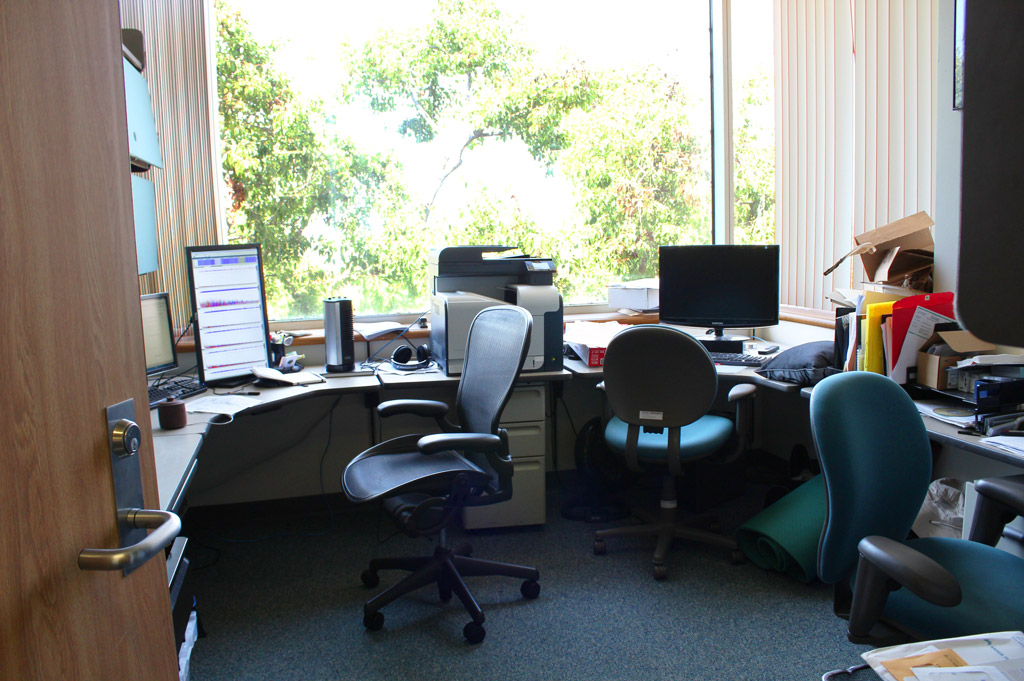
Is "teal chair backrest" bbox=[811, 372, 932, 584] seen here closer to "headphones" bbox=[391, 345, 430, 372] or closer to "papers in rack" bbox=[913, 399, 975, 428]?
"papers in rack" bbox=[913, 399, 975, 428]

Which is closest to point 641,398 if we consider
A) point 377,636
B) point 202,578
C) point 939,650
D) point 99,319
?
point 377,636

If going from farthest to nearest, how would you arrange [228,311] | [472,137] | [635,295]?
[472,137]
[635,295]
[228,311]

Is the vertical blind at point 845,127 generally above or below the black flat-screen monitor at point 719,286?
above

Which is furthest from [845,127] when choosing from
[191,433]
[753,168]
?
[191,433]

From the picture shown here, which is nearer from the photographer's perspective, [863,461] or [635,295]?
[863,461]

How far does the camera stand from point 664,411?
8.02ft

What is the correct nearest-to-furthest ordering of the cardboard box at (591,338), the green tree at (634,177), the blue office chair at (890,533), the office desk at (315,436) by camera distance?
the blue office chair at (890,533) → the office desk at (315,436) → the cardboard box at (591,338) → the green tree at (634,177)

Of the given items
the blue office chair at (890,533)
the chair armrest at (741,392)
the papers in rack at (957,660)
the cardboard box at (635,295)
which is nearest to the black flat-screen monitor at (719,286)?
the cardboard box at (635,295)

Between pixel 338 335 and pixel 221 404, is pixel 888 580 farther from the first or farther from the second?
pixel 338 335

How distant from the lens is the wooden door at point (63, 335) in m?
0.59

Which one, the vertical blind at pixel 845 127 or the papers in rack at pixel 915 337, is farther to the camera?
the vertical blind at pixel 845 127

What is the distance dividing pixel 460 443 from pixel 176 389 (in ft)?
4.01

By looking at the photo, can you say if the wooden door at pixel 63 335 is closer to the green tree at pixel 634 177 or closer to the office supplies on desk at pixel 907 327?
the office supplies on desk at pixel 907 327

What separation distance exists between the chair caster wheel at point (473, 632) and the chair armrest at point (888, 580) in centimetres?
111
